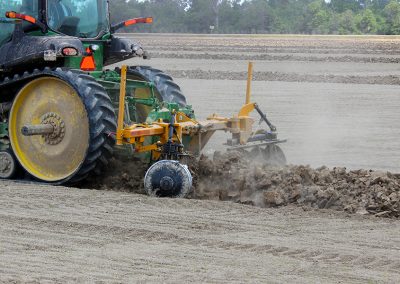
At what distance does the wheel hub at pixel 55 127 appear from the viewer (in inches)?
415

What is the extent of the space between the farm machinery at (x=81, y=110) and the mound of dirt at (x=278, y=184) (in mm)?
247

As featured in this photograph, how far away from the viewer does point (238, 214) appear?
8.91m

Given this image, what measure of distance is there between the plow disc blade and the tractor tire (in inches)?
30.0

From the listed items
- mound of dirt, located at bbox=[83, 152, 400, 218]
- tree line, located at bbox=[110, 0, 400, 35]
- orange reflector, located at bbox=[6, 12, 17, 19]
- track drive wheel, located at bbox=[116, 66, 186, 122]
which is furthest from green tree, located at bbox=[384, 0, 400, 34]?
orange reflector, located at bbox=[6, 12, 17, 19]

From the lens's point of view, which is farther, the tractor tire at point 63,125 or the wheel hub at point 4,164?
the wheel hub at point 4,164

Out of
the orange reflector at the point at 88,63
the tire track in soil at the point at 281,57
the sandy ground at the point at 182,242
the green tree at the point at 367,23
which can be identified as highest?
the green tree at the point at 367,23

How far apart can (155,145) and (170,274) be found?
3.56 metres

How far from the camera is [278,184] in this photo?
390 inches

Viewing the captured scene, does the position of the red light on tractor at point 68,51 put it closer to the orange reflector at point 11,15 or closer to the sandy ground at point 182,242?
the orange reflector at point 11,15

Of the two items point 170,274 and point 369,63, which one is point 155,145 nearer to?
point 170,274

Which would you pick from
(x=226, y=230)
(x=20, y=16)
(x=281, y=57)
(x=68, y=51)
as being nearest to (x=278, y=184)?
(x=226, y=230)

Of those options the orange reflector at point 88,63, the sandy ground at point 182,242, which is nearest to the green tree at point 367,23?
the orange reflector at point 88,63

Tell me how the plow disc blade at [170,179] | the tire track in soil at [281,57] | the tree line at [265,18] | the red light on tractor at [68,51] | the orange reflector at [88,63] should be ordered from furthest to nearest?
the tree line at [265,18]
the tire track in soil at [281,57]
the orange reflector at [88,63]
the red light on tractor at [68,51]
the plow disc blade at [170,179]

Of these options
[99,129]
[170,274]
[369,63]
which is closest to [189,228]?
[170,274]
